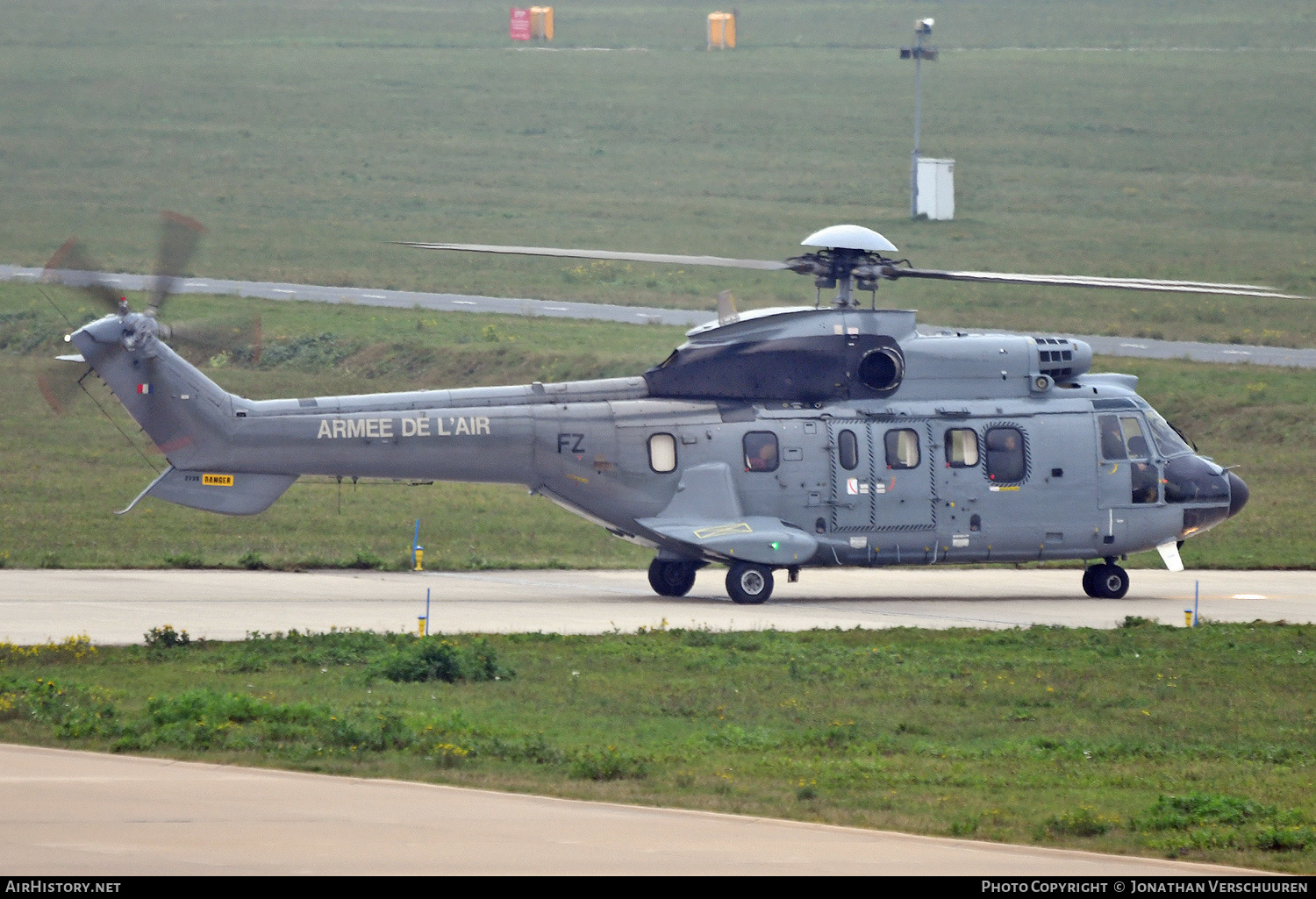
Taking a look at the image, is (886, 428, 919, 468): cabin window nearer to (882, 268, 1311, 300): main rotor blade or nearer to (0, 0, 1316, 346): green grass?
(882, 268, 1311, 300): main rotor blade

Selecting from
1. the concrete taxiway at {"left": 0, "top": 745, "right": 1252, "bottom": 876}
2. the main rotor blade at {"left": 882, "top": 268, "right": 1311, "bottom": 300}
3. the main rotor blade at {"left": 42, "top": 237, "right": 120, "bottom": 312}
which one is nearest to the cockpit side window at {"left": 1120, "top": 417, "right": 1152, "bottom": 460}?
the main rotor blade at {"left": 882, "top": 268, "right": 1311, "bottom": 300}

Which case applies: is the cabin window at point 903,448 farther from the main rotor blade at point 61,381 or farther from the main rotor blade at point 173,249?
the main rotor blade at point 61,381

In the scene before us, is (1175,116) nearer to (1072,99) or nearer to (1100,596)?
(1072,99)

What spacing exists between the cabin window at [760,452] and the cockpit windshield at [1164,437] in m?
5.87

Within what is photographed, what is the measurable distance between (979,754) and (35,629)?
11.0 meters

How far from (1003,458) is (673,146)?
64.6 meters

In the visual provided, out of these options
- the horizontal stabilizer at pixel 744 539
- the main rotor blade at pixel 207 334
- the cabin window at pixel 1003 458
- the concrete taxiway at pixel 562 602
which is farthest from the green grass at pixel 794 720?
the main rotor blade at pixel 207 334

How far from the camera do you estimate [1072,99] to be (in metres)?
96.8

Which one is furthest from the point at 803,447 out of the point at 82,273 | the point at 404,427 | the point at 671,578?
the point at 82,273

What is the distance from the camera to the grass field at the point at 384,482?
2759 centimetres

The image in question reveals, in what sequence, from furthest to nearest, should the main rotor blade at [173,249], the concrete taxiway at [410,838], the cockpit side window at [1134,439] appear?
1. the cockpit side window at [1134,439]
2. the main rotor blade at [173,249]
3. the concrete taxiway at [410,838]

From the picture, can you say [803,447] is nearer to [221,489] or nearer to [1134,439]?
[1134,439]

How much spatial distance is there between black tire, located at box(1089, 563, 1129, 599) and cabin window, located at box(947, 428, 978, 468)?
2824 mm
